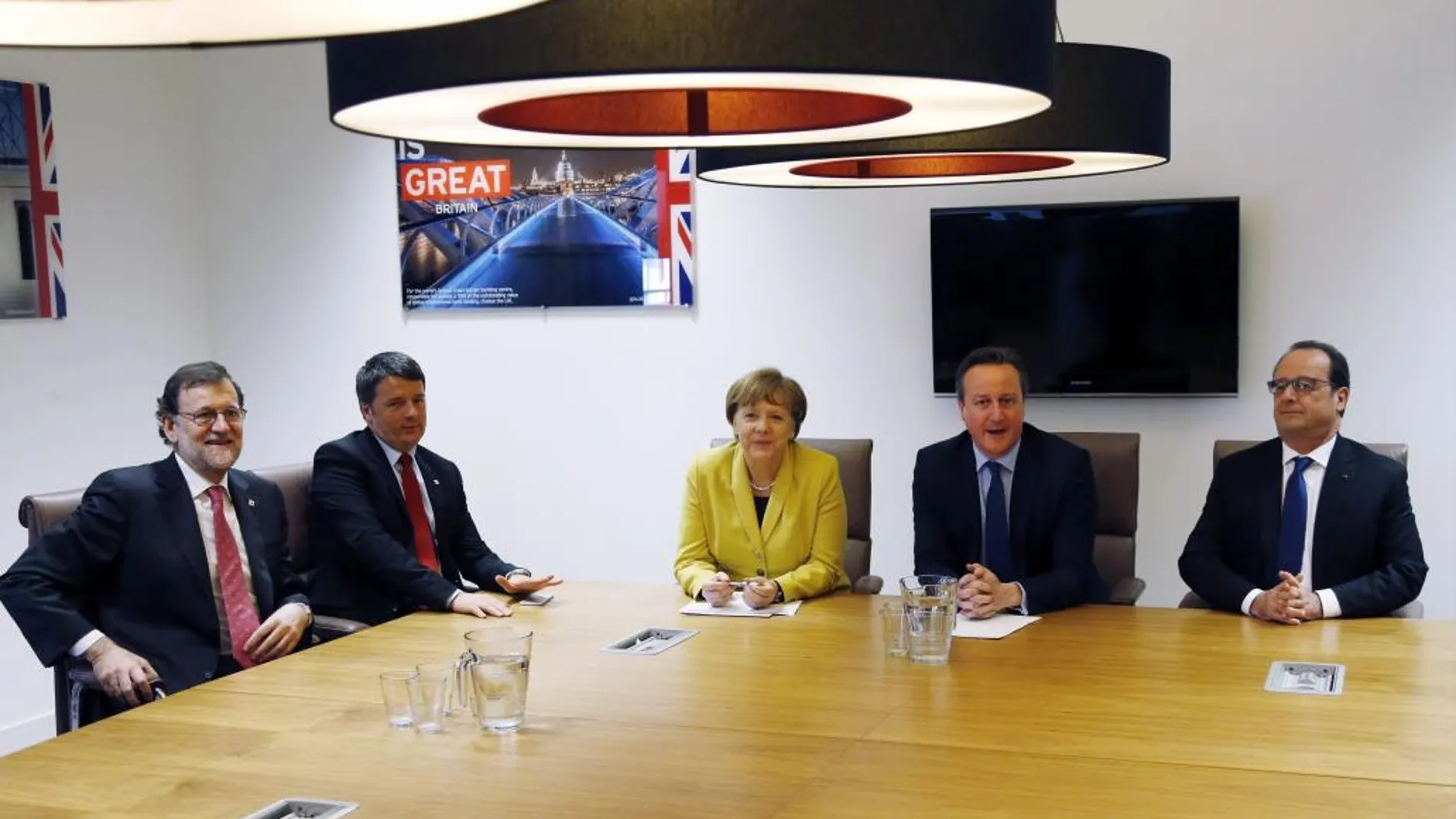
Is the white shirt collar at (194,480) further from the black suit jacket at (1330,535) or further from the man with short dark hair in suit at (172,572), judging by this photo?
the black suit jacket at (1330,535)

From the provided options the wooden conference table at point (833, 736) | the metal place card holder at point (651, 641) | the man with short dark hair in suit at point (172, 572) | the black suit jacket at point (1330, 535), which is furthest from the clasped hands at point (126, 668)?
the black suit jacket at point (1330, 535)

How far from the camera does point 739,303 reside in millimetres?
6000

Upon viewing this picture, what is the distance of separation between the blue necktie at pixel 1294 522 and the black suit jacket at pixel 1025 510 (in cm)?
47

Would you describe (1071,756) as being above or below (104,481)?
below

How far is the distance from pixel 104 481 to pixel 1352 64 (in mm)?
4080

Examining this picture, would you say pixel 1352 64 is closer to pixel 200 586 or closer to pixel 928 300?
pixel 928 300

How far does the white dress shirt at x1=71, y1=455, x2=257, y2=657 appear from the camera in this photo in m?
3.86

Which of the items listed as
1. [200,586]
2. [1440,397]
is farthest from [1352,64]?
[200,586]

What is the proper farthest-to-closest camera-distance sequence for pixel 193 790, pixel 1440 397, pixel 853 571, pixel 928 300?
pixel 928 300
pixel 1440 397
pixel 853 571
pixel 193 790

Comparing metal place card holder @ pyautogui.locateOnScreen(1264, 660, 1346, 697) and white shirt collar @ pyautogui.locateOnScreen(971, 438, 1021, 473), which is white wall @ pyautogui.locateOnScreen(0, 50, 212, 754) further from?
metal place card holder @ pyautogui.locateOnScreen(1264, 660, 1346, 697)

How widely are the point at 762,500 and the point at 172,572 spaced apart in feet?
5.08

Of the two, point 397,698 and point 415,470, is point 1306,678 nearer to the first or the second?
point 397,698

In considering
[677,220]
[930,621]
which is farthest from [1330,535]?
[677,220]

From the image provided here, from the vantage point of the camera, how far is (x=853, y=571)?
477 centimetres
